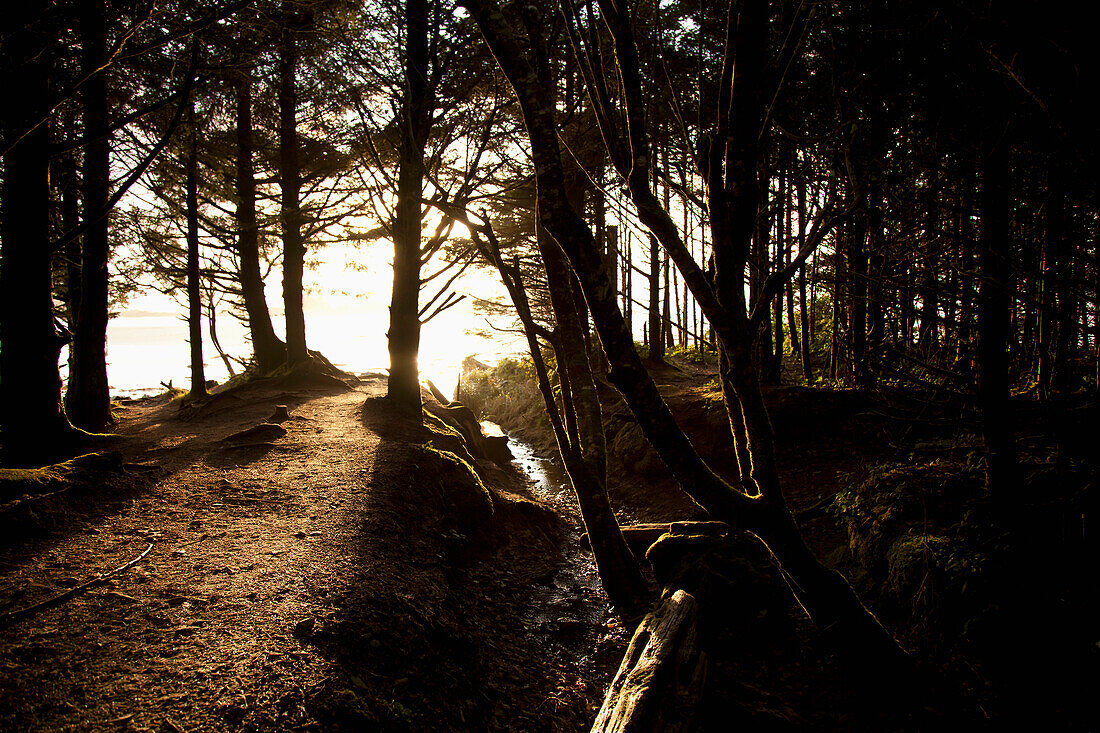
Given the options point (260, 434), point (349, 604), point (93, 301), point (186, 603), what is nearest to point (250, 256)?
point (93, 301)

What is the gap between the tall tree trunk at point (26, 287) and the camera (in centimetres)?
585

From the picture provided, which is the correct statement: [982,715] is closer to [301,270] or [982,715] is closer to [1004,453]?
[1004,453]

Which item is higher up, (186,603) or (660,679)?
(186,603)

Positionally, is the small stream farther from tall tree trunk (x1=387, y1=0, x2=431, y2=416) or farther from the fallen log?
the fallen log

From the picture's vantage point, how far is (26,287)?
595 cm

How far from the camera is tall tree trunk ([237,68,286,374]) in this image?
14117 millimetres

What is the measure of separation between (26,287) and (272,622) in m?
5.74

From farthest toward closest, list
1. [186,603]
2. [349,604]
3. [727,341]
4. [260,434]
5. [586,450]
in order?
[260,434] < [586,450] < [349,604] < [186,603] < [727,341]

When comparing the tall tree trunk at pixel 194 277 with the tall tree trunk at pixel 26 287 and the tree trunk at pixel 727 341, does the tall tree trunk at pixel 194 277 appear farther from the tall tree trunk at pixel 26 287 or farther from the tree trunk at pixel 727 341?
the tree trunk at pixel 727 341

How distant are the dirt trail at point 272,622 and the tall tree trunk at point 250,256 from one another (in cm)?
990

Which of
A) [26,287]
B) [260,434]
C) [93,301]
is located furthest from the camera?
[93,301]

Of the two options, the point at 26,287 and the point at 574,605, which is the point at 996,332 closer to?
the point at 574,605

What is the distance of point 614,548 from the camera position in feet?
16.6

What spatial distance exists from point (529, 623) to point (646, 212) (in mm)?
3994
